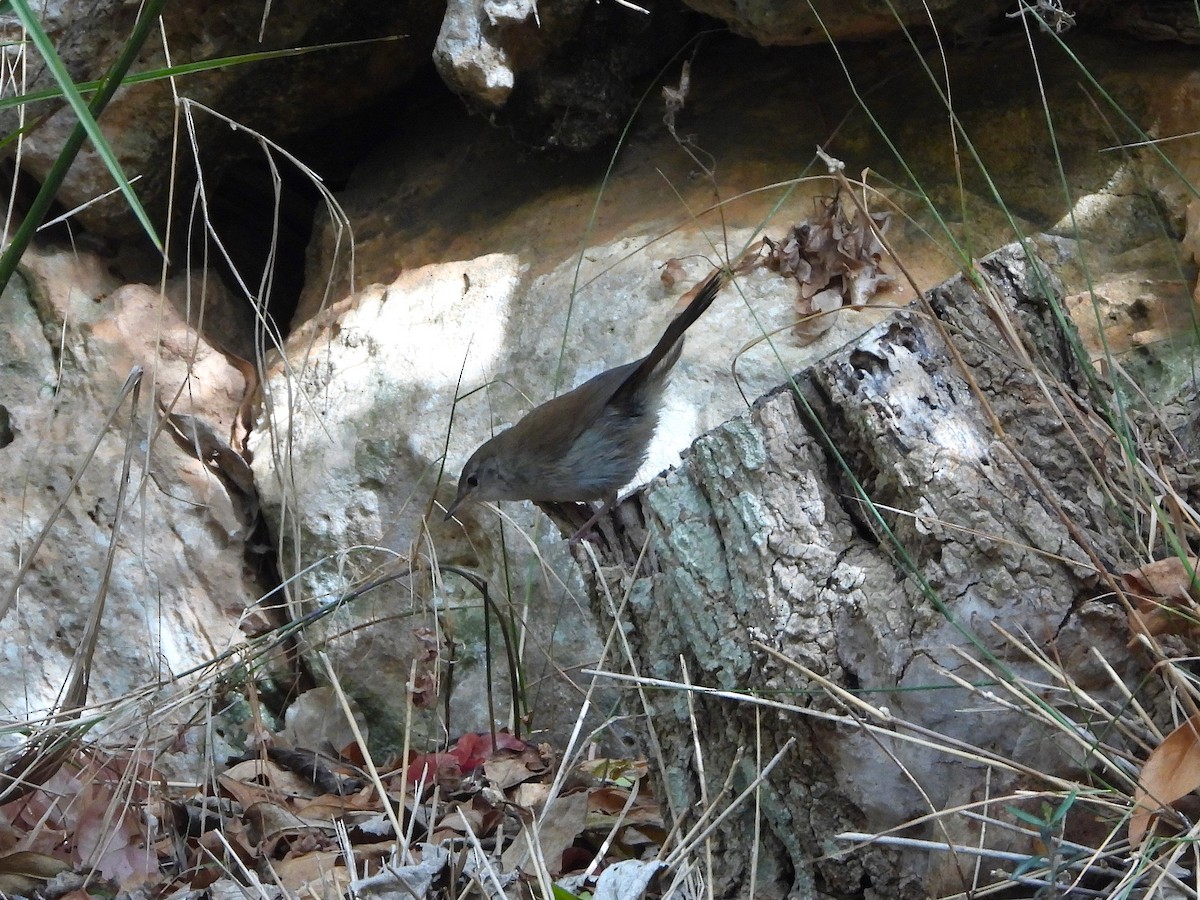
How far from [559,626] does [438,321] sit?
1.28 m

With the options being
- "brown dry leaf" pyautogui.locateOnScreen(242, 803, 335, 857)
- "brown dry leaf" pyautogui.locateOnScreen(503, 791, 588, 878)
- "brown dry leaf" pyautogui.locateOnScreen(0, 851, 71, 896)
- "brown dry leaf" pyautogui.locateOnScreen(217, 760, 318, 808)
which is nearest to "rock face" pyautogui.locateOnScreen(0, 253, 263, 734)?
"brown dry leaf" pyautogui.locateOnScreen(217, 760, 318, 808)

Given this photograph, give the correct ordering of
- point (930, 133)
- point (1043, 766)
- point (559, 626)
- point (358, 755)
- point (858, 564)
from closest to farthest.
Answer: point (1043, 766), point (858, 564), point (358, 755), point (559, 626), point (930, 133)

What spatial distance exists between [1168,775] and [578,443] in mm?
2557

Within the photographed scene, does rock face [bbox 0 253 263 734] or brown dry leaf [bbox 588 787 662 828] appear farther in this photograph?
rock face [bbox 0 253 263 734]

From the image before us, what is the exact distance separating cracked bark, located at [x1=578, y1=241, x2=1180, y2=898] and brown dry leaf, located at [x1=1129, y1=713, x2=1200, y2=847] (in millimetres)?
159

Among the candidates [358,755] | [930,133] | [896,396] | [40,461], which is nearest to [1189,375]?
[930,133]

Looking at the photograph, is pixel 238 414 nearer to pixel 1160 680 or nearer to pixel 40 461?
pixel 40 461

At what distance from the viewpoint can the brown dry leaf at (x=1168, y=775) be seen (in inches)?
60.1

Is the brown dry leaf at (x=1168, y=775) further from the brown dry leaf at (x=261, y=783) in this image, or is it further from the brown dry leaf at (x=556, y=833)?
the brown dry leaf at (x=261, y=783)

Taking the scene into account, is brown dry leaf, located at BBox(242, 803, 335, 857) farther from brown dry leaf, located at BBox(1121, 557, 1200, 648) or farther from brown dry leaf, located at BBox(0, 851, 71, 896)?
brown dry leaf, located at BBox(1121, 557, 1200, 648)

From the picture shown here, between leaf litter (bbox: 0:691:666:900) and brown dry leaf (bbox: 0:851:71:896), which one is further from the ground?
brown dry leaf (bbox: 0:851:71:896)

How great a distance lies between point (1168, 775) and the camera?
155cm

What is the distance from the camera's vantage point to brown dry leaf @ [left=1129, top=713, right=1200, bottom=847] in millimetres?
1527

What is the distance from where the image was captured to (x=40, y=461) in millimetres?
3797
